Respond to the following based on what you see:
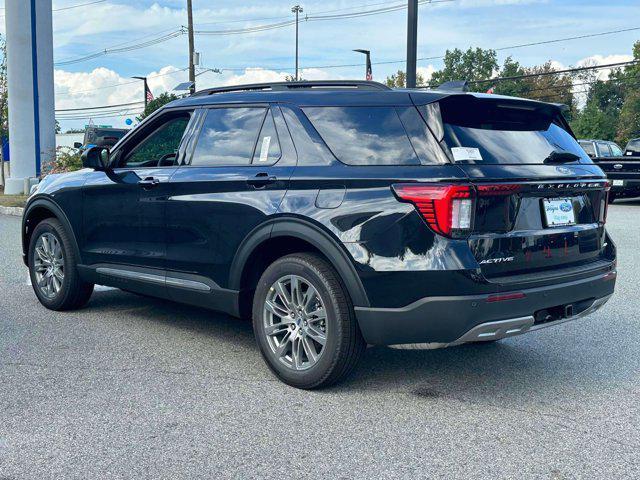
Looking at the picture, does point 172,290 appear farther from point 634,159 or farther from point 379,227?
point 634,159

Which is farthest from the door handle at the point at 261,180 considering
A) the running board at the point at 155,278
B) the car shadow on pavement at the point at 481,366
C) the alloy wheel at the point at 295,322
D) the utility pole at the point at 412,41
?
the utility pole at the point at 412,41

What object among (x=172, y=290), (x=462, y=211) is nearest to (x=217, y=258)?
(x=172, y=290)

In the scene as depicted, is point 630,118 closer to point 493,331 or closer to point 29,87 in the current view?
point 29,87

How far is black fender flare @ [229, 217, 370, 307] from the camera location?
4.07 metres

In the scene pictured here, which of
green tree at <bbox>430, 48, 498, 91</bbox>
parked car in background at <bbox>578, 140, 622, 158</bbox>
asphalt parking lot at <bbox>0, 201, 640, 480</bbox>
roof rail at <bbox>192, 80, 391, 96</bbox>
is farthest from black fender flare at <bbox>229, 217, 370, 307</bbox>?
green tree at <bbox>430, 48, 498, 91</bbox>

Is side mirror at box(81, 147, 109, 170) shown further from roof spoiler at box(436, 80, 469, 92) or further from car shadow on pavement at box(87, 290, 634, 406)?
roof spoiler at box(436, 80, 469, 92)

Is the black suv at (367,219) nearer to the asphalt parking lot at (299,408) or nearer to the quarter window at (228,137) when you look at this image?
the quarter window at (228,137)

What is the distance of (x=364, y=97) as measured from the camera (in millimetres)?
4379

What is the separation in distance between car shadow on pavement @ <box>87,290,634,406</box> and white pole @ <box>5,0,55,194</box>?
1792 cm

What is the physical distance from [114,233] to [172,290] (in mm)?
861

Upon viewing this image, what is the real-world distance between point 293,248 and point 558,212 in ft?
5.26

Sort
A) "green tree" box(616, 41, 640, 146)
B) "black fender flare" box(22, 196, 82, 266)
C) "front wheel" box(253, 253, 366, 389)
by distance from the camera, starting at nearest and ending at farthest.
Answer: "front wheel" box(253, 253, 366, 389) < "black fender flare" box(22, 196, 82, 266) < "green tree" box(616, 41, 640, 146)

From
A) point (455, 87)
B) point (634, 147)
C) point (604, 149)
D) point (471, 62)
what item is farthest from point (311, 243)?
point (471, 62)

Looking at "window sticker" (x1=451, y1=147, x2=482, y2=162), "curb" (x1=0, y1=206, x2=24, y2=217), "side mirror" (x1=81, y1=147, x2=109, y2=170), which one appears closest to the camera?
"window sticker" (x1=451, y1=147, x2=482, y2=162)
